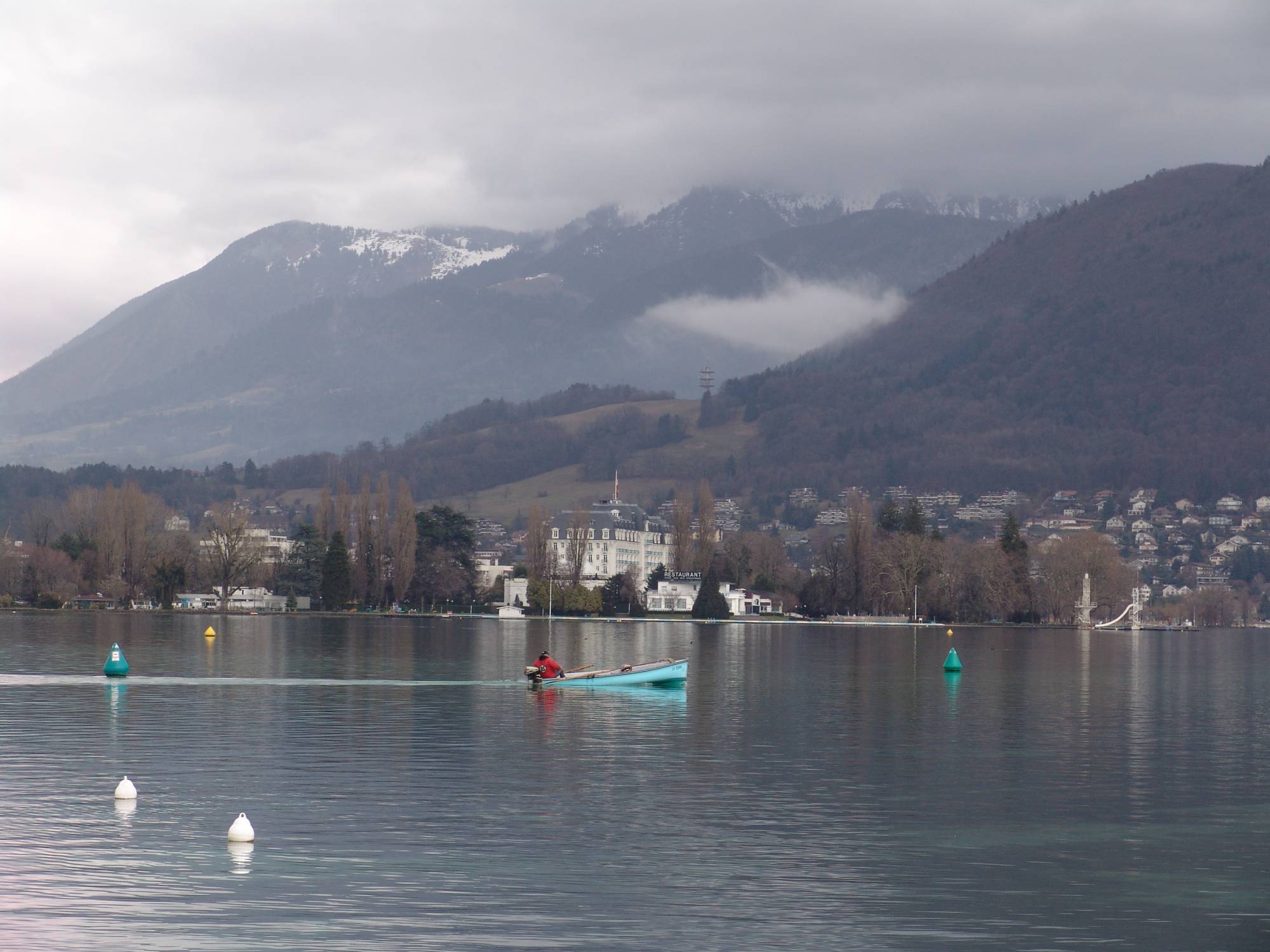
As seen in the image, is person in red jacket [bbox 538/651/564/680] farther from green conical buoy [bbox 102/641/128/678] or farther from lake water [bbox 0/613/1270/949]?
green conical buoy [bbox 102/641/128/678]

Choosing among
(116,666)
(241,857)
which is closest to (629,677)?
(116,666)

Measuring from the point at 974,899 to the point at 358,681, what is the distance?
59.1 meters

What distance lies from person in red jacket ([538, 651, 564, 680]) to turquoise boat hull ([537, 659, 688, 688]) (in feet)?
1.01

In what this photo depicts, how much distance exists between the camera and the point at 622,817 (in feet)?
139

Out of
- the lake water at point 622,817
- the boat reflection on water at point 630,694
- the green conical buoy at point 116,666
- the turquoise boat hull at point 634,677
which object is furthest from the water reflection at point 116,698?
the turquoise boat hull at point 634,677

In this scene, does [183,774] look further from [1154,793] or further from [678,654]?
[678,654]

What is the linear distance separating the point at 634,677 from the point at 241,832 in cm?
4841

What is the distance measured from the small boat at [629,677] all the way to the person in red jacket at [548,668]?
0.51 ft

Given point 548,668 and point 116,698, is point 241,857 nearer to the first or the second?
point 116,698

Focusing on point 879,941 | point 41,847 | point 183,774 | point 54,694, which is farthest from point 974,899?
point 54,694

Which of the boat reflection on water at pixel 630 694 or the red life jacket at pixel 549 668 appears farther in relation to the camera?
the red life jacket at pixel 549 668

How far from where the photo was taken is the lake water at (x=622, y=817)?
3073 centimetres

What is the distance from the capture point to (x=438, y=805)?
4369 centimetres

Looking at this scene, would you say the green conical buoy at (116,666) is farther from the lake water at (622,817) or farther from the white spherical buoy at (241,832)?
the white spherical buoy at (241,832)
